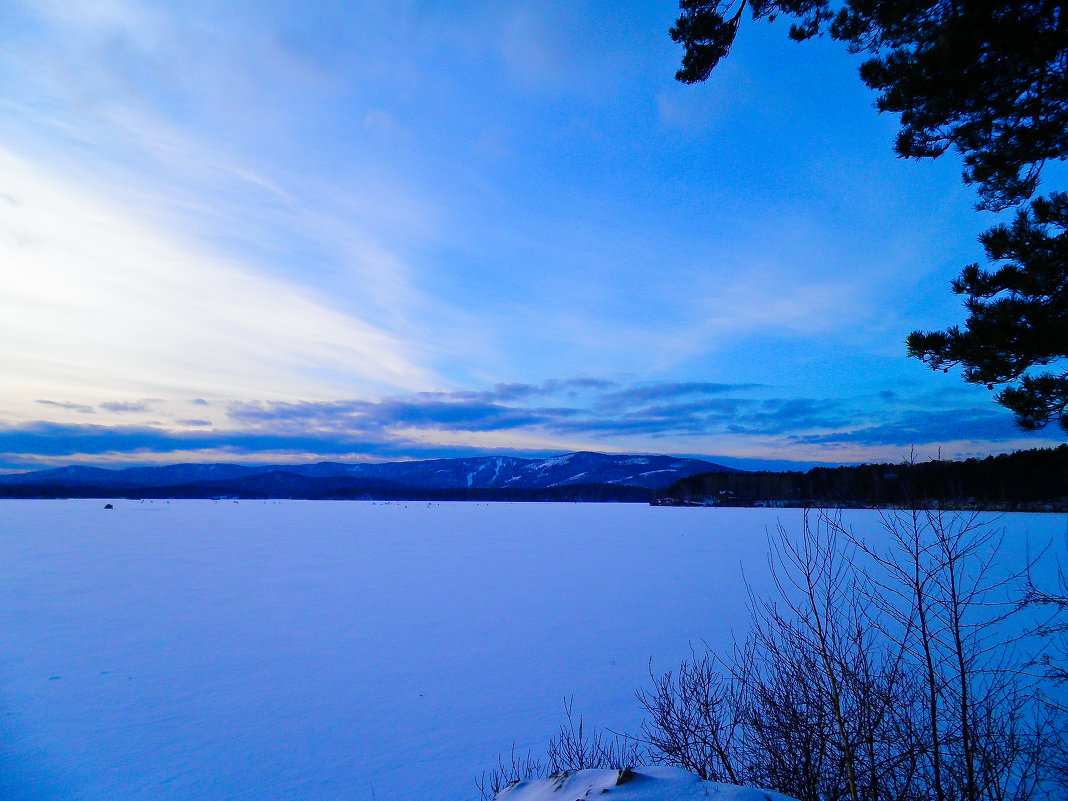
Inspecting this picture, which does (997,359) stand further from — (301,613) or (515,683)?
(301,613)

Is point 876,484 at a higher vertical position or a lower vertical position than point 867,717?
higher

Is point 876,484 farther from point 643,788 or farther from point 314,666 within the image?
point 643,788

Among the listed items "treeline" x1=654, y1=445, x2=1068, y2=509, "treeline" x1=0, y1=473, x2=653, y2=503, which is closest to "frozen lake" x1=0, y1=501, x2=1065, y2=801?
"treeline" x1=654, y1=445, x2=1068, y2=509

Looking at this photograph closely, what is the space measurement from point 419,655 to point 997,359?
8.35 meters

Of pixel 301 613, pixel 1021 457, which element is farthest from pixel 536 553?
pixel 1021 457

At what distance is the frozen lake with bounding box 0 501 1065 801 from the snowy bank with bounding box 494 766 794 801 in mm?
3306

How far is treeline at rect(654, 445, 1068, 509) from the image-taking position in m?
34.0

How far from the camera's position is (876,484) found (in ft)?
111

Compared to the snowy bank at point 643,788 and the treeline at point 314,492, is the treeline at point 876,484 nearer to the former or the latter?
the snowy bank at point 643,788

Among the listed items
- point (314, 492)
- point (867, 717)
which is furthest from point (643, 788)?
point (314, 492)

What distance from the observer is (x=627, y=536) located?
3005 centimetres

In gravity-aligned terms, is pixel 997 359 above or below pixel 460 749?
above

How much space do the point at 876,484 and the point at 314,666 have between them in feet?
117

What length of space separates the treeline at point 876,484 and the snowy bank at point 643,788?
190cm
